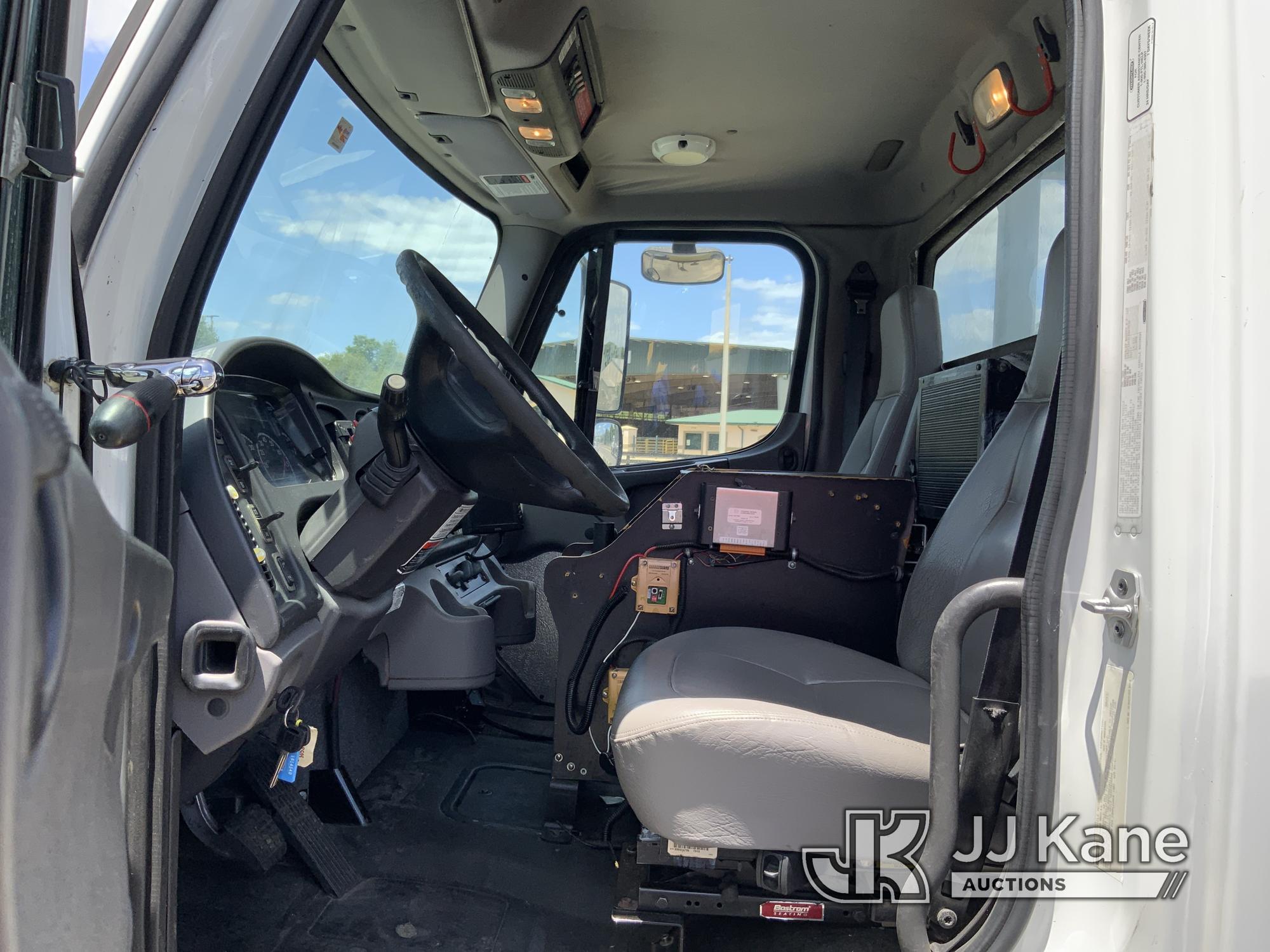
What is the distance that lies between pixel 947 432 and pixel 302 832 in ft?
5.55

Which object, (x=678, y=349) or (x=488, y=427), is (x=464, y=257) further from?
(x=488, y=427)

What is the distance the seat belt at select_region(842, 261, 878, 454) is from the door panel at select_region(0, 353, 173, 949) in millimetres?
2710

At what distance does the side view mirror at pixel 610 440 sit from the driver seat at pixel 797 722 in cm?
159

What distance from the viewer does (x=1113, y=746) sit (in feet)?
2.29

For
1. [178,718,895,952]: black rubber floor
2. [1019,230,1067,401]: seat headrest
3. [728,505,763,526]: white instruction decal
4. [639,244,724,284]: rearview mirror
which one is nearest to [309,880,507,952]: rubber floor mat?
[178,718,895,952]: black rubber floor

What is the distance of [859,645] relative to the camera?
1.91m

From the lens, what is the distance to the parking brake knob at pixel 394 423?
1341 millimetres

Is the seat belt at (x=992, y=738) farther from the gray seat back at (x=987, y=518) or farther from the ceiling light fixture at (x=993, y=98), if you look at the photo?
the ceiling light fixture at (x=993, y=98)

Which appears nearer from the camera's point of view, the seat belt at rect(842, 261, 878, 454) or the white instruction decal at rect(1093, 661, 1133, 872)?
the white instruction decal at rect(1093, 661, 1133, 872)

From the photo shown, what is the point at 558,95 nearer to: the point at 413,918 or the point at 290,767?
the point at 290,767

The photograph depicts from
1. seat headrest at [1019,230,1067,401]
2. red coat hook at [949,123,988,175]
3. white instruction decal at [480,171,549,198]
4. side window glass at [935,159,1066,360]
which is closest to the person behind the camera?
seat headrest at [1019,230,1067,401]

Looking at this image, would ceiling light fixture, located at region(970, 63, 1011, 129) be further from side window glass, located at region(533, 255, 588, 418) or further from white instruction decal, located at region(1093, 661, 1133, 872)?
white instruction decal, located at region(1093, 661, 1133, 872)

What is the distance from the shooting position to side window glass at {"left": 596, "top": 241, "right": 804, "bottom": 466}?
9.98 feet

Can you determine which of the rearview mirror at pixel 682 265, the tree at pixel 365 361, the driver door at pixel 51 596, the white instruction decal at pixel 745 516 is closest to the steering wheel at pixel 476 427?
the white instruction decal at pixel 745 516
